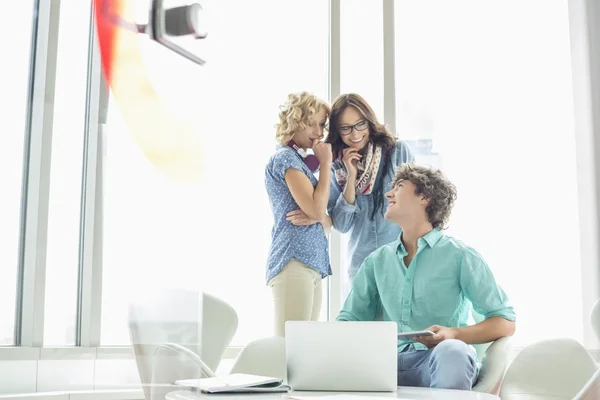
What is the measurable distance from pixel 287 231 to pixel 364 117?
1.83 feet

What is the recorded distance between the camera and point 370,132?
9.27ft

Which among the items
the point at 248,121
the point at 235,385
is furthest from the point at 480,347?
the point at 248,121

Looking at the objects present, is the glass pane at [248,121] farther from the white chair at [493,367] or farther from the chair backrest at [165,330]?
the white chair at [493,367]

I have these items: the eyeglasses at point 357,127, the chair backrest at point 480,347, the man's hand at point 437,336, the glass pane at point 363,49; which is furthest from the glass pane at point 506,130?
the man's hand at point 437,336

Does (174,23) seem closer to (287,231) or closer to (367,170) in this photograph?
(287,231)

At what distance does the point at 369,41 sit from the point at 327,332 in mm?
2654

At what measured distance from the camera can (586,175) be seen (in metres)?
3.11

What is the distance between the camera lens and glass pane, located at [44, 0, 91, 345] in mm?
1669

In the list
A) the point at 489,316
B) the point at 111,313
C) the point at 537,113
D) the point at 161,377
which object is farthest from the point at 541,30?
the point at 161,377

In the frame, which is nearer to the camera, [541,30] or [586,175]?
[586,175]

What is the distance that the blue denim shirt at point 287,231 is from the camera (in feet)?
8.74

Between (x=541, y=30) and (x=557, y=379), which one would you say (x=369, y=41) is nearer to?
(x=541, y=30)

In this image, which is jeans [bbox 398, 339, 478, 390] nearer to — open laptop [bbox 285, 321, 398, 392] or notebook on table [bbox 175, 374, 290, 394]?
open laptop [bbox 285, 321, 398, 392]

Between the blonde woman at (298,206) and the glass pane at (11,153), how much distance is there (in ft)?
3.72
